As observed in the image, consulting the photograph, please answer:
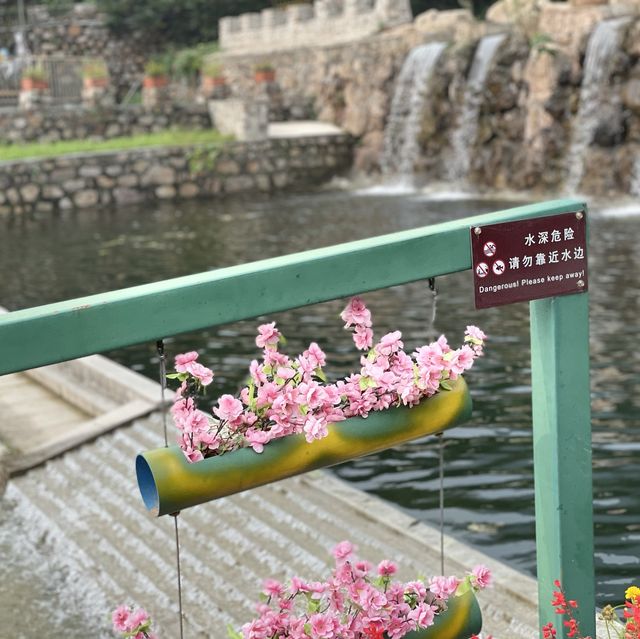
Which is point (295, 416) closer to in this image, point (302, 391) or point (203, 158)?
point (302, 391)

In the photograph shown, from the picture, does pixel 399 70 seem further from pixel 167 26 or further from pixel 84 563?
pixel 84 563

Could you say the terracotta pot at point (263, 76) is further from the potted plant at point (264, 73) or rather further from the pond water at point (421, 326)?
the pond water at point (421, 326)

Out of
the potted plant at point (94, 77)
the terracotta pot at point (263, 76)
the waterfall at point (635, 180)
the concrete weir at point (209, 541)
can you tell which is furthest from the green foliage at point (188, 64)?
the concrete weir at point (209, 541)

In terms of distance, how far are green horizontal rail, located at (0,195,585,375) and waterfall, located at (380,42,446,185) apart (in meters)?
18.2

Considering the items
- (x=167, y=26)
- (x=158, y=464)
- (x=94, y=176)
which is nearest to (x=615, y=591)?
(x=158, y=464)

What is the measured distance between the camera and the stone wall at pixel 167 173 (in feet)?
65.6

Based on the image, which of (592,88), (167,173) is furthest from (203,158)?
(592,88)

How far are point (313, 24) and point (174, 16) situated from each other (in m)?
9.17

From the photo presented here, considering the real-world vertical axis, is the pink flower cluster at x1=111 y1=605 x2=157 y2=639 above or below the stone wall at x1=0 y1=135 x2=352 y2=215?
above

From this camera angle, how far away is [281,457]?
2584 mm

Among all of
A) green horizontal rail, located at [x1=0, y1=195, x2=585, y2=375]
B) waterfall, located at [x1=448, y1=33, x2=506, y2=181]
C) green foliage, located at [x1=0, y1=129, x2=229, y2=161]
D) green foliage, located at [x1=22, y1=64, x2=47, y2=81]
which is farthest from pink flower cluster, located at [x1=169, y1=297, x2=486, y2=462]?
green foliage, located at [x1=22, y1=64, x2=47, y2=81]

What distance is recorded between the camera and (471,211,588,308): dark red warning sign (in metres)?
2.78

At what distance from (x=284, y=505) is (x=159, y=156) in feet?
53.7

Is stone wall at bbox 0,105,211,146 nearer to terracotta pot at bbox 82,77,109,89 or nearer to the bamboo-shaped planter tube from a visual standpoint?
terracotta pot at bbox 82,77,109,89
